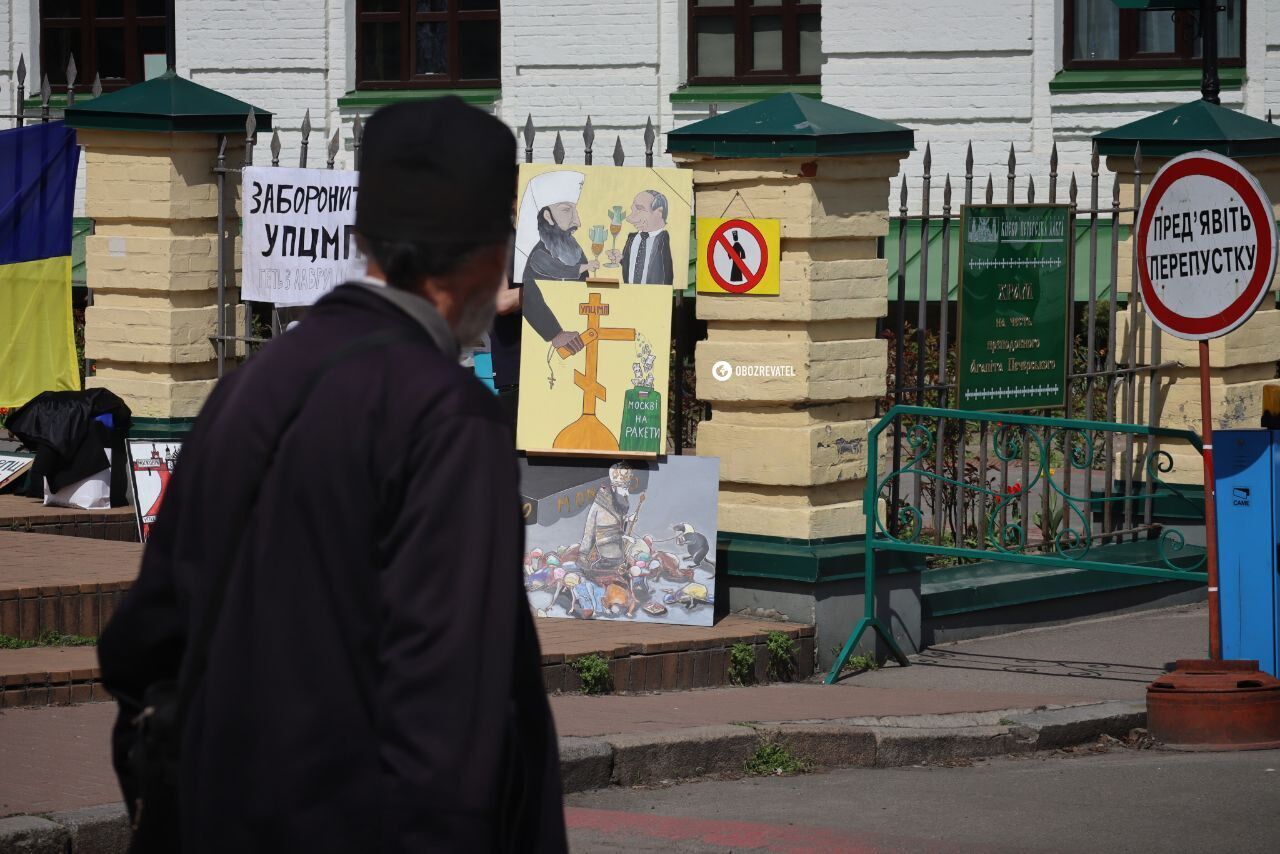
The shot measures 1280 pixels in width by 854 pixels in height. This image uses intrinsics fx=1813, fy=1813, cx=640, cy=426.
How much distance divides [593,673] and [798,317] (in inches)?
73.0

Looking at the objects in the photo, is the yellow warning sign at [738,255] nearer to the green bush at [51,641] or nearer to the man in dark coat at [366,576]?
the green bush at [51,641]

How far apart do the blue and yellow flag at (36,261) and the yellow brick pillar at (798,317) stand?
165 inches

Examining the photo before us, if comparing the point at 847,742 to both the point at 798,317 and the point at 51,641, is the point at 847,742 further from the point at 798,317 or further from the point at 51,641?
the point at 51,641

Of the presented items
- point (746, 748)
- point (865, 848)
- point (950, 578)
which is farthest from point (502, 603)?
point (950, 578)

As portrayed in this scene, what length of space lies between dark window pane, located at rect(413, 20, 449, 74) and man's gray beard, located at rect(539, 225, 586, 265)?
35.7ft

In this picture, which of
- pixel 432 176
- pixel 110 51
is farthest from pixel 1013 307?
pixel 110 51

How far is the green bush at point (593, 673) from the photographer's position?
762 centimetres

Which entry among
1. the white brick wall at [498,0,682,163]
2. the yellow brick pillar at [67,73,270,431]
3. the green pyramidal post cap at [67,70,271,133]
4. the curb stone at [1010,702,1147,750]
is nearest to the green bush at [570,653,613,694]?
the curb stone at [1010,702,1147,750]

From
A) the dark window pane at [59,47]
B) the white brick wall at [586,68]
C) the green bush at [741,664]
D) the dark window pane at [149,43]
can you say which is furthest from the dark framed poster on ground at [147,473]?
the dark window pane at [59,47]

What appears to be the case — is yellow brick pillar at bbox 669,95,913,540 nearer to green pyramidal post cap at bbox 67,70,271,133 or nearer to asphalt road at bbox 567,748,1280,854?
Result: asphalt road at bbox 567,748,1280,854

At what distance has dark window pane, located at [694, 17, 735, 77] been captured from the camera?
1777 centimetres

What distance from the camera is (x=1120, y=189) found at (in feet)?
33.9

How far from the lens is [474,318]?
8.65ft

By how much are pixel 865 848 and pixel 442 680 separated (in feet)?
11.9
